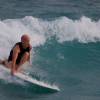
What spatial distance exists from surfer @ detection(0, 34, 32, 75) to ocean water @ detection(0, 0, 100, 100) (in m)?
0.37

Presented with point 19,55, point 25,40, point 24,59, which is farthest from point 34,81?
point 25,40

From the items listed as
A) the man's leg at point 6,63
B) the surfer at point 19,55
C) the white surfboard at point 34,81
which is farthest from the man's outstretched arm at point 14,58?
the man's leg at point 6,63

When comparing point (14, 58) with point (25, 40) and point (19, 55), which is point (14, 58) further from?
point (25, 40)

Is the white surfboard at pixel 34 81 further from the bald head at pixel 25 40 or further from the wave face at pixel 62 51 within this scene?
the bald head at pixel 25 40

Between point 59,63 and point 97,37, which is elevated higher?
point 97,37

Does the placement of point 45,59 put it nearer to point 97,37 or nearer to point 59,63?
point 59,63

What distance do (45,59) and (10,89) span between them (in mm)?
2255

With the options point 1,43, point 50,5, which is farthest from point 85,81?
point 50,5

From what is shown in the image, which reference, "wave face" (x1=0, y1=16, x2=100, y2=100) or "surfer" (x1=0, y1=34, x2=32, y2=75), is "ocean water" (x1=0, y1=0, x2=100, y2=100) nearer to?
"wave face" (x1=0, y1=16, x2=100, y2=100)

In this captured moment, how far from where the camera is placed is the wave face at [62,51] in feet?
48.4

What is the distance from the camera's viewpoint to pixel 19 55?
1422cm

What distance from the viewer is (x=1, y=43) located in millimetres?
17172

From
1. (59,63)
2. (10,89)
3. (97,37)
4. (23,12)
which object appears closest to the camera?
(10,89)

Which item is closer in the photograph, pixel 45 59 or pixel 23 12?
pixel 45 59
